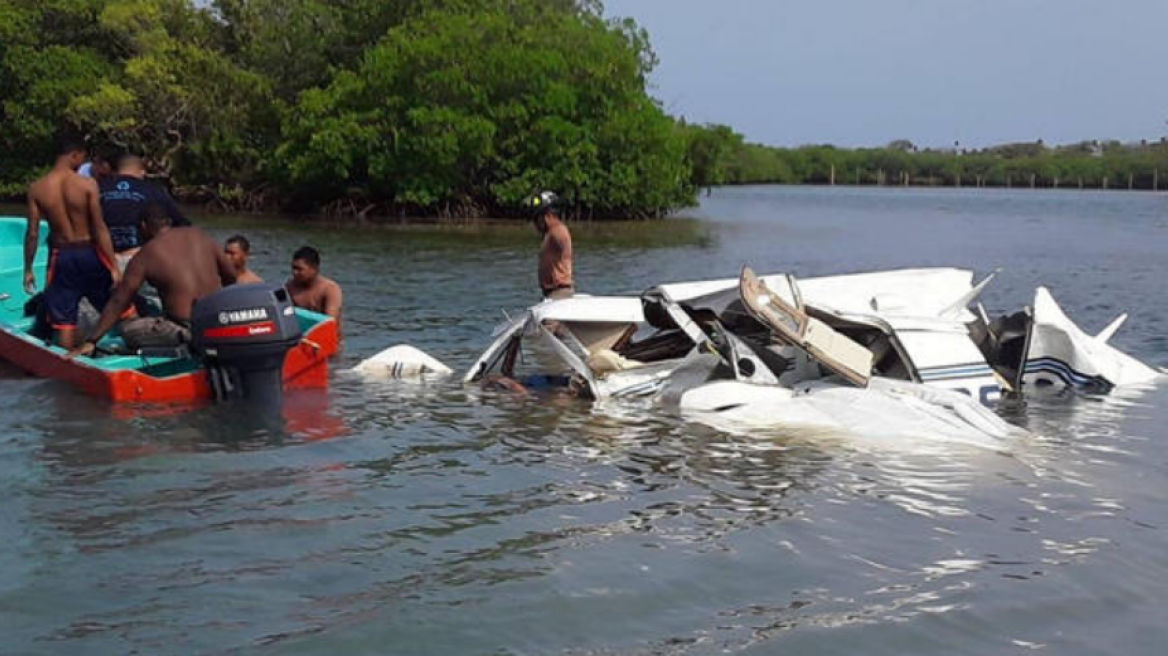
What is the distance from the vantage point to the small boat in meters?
10.5

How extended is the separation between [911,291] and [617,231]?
29743mm

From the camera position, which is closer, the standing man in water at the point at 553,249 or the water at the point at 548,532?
the water at the point at 548,532

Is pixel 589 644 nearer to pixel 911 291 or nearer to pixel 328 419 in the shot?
pixel 328 419

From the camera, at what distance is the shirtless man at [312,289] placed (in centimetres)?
1305

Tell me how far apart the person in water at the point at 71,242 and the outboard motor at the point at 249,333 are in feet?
6.45

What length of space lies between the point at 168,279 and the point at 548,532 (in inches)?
179

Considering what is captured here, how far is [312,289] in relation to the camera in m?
13.2

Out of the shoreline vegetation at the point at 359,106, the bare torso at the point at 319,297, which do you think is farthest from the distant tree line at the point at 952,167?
the bare torso at the point at 319,297

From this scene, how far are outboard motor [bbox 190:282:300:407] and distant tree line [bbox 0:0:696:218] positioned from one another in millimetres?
33363

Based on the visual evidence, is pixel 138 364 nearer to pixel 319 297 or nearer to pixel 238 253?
pixel 238 253

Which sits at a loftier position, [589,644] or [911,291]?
[911,291]

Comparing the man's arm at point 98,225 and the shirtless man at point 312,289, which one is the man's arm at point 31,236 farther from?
the shirtless man at point 312,289

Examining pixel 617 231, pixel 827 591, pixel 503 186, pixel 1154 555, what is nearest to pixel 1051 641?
pixel 827 591

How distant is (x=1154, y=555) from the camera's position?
7164mm
